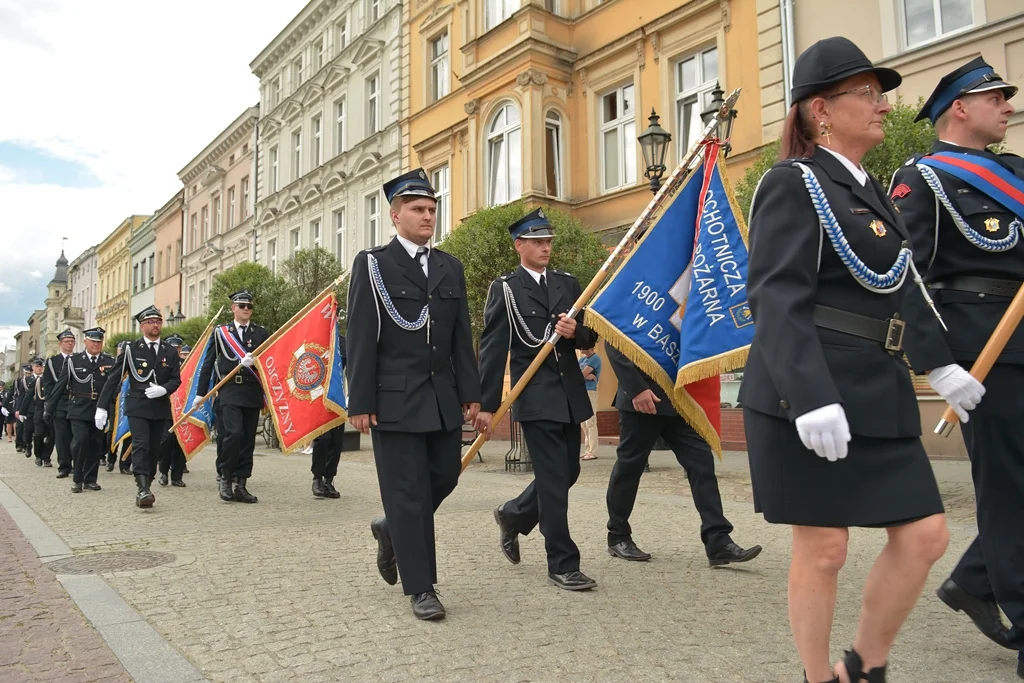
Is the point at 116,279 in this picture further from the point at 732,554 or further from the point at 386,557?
the point at 732,554

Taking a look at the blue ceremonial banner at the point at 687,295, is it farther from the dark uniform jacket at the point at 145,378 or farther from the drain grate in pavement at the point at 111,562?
the dark uniform jacket at the point at 145,378

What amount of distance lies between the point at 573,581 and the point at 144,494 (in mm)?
5537

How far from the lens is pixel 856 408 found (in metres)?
2.49

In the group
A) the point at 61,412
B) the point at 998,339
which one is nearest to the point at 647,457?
the point at 998,339

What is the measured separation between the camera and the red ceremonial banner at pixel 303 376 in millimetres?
8641

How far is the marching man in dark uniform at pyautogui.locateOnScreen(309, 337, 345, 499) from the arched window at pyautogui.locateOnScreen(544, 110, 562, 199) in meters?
10.6

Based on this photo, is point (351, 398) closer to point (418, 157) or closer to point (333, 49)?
point (418, 157)

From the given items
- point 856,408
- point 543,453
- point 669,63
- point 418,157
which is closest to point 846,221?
point 856,408

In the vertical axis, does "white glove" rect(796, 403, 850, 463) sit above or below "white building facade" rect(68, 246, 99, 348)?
below

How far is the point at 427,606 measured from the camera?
13.5 ft

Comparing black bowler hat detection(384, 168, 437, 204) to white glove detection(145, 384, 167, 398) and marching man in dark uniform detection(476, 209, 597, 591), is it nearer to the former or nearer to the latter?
marching man in dark uniform detection(476, 209, 597, 591)

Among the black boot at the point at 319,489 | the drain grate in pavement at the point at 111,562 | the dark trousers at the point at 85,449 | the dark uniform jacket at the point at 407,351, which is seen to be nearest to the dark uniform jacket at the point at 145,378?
the dark trousers at the point at 85,449

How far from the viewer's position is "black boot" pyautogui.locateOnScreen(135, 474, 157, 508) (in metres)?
8.40

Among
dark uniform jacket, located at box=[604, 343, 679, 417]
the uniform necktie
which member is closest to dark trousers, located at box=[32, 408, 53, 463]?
the uniform necktie
